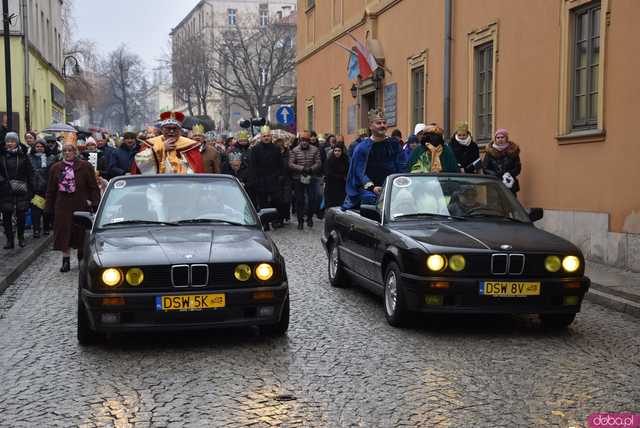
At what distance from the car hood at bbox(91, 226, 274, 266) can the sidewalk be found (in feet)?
12.6

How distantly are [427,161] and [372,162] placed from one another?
870mm

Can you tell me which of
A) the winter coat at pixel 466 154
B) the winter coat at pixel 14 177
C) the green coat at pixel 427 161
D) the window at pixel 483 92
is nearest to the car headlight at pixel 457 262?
the green coat at pixel 427 161

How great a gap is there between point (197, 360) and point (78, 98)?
200 feet

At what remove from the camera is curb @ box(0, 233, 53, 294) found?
10541 mm

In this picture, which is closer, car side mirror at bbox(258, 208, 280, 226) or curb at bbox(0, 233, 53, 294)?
car side mirror at bbox(258, 208, 280, 226)

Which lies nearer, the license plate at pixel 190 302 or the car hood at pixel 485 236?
the license plate at pixel 190 302

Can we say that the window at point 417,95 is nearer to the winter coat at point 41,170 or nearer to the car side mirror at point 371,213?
the winter coat at point 41,170

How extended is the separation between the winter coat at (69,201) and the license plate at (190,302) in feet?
19.2

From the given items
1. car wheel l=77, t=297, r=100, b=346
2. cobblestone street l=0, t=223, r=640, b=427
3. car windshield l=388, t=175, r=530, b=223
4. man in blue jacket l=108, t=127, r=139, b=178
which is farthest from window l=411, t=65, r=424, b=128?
car wheel l=77, t=297, r=100, b=346

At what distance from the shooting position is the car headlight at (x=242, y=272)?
675cm

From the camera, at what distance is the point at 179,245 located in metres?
6.95

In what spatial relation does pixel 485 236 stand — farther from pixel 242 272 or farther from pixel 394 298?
pixel 242 272

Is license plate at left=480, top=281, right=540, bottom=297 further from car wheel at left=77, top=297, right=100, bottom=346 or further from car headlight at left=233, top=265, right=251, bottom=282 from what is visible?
car wheel at left=77, top=297, right=100, bottom=346

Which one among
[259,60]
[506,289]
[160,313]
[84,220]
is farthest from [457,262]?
[259,60]
